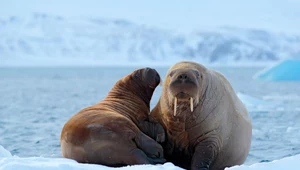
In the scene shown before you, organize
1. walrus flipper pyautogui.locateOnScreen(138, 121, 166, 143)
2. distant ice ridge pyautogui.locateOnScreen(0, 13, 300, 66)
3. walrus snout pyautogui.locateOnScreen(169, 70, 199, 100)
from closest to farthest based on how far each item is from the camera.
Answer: walrus snout pyautogui.locateOnScreen(169, 70, 199, 100) < walrus flipper pyautogui.locateOnScreen(138, 121, 166, 143) < distant ice ridge pyautogui.locateOnScreen(0, 13, 300, 66)

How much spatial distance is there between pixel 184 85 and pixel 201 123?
697 mm

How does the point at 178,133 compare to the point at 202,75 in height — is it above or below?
below

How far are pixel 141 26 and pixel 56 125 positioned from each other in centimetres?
13289

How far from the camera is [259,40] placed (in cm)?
14025

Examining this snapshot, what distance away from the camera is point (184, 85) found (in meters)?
5.16

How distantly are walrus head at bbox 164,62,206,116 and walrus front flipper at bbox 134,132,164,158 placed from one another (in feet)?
1.21

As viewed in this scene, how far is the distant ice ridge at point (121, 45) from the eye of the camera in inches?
4508

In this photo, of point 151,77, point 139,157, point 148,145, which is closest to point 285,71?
point 151,77

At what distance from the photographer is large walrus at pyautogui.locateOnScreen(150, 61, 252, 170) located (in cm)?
555

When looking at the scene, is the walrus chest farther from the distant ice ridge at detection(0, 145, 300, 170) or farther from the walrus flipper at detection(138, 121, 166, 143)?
the distant ice ridge at detection(0, 145, 300, 170)

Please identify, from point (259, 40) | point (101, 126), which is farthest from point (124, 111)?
point (259, 40)

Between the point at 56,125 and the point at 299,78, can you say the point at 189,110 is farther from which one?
the point at 299,78

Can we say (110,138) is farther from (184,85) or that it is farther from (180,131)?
(184,85)

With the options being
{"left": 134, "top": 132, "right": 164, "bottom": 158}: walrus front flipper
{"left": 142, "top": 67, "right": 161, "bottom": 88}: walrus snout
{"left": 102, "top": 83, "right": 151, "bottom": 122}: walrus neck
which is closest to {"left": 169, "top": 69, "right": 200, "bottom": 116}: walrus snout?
{"left": 134, "top": 132, "right": 164, "bottom": 158}: walrus front flipper
